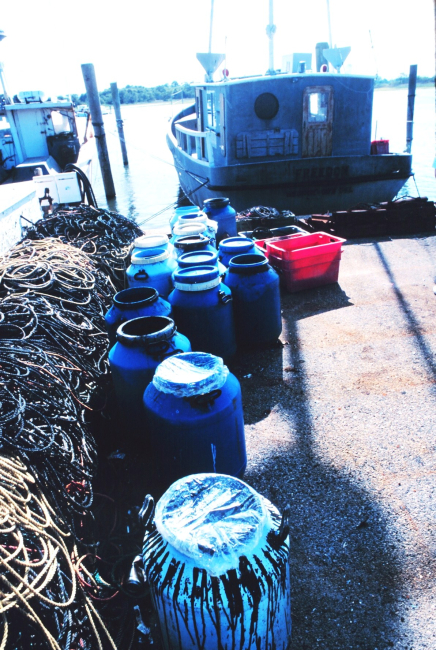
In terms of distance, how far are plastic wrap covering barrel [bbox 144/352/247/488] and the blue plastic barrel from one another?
183 centimetres

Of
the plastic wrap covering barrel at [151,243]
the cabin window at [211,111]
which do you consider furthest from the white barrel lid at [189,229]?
the cabin window at [211,111]

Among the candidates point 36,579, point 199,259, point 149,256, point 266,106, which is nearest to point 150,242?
point 149,256

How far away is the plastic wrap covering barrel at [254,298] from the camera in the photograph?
4516mm

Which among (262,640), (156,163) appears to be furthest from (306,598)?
(156,163)

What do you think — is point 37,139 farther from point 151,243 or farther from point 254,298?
point 254,298

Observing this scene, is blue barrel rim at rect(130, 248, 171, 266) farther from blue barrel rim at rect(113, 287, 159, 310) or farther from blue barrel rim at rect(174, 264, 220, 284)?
blue barrel rim at rect(113, 287, 159, 310)

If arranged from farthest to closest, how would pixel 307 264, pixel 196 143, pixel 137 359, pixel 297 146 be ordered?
1. pixel 196 143
2. pixel 297 146
3. pixel 307 264
4. pixel 137 359

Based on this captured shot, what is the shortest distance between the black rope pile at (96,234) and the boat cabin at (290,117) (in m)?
4.14

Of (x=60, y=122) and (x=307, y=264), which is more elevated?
(x=60, y=122)

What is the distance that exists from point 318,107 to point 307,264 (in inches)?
241

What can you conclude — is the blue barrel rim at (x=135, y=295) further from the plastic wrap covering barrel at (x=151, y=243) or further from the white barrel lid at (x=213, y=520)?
the white barrel lid at (x=213, y=520)

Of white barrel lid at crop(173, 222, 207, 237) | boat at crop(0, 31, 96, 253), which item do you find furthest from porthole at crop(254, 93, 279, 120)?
boat at crop(0, 31, 96, 253)

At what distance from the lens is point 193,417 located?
2594mm

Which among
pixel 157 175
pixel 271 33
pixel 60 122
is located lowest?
pixel 157 175
